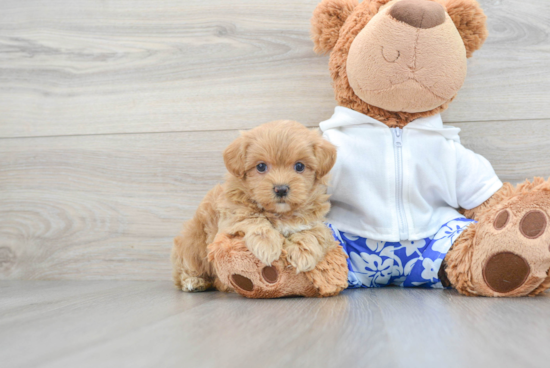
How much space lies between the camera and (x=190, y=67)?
1.34m

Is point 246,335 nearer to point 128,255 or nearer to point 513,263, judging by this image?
point 513,263

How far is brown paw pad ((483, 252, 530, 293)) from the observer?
0.85m

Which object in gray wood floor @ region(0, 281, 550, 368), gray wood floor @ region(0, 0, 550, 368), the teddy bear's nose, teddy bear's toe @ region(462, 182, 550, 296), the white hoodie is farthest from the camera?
gray wood floor @ region(0, 0, 550, 368)

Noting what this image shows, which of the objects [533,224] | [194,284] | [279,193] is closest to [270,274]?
[279,193]

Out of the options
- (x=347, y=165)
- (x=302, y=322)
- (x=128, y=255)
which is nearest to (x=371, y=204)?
(x=347, y=165)

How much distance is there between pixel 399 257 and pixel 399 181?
17 centimetres

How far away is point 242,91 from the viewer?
131 cm

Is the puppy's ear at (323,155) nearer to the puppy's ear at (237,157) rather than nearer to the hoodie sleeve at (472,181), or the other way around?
the puppy's ear at (237,157)

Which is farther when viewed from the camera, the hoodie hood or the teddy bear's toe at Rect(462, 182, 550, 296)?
the hoodie hood

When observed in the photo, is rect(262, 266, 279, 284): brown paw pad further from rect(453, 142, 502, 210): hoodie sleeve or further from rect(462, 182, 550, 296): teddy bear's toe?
rect(453, 142, 502, 210): hoodie sleeve

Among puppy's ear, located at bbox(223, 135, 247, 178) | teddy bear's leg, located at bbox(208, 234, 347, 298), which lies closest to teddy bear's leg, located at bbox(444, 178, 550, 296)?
teddy bear's leg, located at bbox(208, 234, 347, 298)

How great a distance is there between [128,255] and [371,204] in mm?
746

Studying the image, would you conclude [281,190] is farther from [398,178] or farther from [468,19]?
[468,19]

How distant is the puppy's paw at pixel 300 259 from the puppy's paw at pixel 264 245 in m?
0.02
